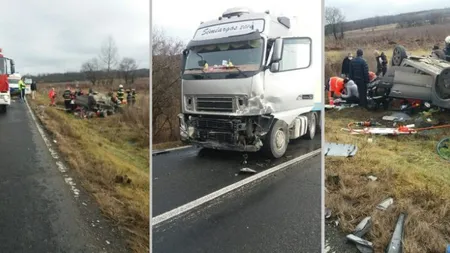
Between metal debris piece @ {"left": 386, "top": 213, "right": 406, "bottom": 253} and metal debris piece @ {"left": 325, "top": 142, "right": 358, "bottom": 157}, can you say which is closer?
metal debris piece @ {"left": 386, "top": 213, "right": 406, "bottom": 253}

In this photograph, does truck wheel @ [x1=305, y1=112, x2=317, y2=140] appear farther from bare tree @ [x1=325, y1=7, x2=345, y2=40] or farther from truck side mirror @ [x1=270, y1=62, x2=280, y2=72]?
bare tree @ [x1=325, y1=7, x2=345, y2=40]

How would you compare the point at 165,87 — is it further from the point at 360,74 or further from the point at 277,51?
the point at 360,74

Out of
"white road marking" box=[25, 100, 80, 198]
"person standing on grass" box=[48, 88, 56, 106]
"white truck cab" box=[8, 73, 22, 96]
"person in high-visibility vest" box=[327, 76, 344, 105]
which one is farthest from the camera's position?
"person standing on grass" box=[48, 88, 56, 106]

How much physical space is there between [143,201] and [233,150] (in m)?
0.73

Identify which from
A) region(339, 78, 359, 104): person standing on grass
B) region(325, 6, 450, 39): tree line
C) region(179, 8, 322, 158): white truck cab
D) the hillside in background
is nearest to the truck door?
region(179, 8, 322, 158): white truck cab

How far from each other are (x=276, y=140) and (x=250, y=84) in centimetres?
38

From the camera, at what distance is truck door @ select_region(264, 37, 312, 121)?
78.2 inches

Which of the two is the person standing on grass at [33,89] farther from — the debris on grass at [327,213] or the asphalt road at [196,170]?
the debris on grass at [327,213]

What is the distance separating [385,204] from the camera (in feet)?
6.54

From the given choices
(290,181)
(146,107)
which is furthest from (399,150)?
(146,107)

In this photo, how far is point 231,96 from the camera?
2.10 metres

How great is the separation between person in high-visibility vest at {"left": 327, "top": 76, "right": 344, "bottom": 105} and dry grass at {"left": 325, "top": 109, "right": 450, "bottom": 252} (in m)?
0.11

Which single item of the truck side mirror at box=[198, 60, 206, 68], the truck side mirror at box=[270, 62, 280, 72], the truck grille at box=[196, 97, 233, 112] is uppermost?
the truck side mirror at box=[198, 60, 206, 68]

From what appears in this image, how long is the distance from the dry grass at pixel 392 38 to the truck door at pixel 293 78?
0.59 feet
